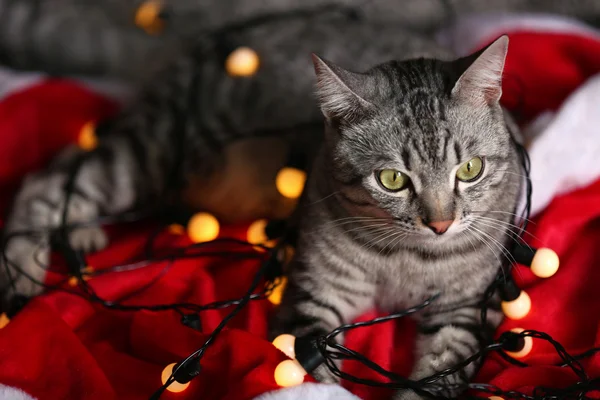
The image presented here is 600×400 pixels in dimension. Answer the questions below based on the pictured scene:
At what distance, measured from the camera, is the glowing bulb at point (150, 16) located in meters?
1.78

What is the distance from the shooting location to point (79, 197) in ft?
4.96

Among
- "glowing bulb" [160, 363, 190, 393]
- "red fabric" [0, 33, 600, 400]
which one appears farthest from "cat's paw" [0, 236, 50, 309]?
"glowing bulb" [160, 363, 190, 393]

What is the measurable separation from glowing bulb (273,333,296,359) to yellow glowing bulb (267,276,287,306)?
0.16 m

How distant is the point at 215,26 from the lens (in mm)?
1820

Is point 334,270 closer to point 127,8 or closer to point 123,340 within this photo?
point 123,340

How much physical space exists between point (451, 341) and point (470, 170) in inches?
12.5

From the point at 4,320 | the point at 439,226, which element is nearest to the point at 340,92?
the point at 439,226

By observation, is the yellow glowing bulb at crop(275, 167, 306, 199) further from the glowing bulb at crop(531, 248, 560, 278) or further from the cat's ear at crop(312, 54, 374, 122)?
the glowing bulb at crop(531, 248, 560, 278)

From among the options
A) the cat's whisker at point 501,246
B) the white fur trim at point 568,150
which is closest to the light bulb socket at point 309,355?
the cat's whisker at point 501,246

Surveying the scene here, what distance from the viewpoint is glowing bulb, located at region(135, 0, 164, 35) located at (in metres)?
1.78

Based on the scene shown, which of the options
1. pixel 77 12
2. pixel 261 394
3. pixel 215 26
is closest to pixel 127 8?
pixel 77 12

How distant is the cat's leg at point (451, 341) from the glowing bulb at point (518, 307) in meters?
0.03

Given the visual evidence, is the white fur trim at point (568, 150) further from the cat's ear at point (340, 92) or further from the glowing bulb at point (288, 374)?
the glowing bulb at point (288, 374)

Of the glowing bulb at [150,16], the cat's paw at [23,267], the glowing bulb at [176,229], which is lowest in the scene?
the cat's paw at [23,267]
